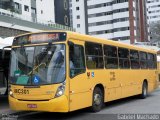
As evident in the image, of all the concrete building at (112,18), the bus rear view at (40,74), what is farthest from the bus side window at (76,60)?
the concrete building at (112,18)

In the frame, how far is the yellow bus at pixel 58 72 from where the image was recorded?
1141cm

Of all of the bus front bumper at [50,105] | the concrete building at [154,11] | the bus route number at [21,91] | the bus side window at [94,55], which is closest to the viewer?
the bus front bumper at [50,105]

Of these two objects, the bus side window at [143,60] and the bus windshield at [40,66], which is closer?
the bus windshield at [40,66]

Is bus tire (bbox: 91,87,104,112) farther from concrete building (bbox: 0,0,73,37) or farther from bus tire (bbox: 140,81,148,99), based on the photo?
concrete building (bbox: 0,0,73,37)

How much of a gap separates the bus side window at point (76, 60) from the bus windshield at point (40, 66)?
0.40 meters

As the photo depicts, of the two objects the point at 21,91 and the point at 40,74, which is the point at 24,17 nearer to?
the point at 21,91

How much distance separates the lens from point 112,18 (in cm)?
9694

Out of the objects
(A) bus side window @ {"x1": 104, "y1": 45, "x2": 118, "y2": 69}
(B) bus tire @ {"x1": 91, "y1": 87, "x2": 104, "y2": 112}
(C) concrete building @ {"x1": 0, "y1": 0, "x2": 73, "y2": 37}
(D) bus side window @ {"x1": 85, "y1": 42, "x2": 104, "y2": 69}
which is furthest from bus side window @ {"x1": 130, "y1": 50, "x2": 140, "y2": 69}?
(C) concrete building @ {"x1": 0, "y1": 0, "x2": 73, "y2": 37}

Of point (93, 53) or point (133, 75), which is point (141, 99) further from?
point (93, 53)

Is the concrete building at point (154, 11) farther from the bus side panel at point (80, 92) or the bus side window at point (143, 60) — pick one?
the bus side panel at point (80, 92)

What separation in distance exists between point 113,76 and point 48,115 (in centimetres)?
353

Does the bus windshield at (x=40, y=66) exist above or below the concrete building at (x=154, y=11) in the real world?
below

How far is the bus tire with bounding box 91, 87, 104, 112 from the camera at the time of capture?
44.5 feet

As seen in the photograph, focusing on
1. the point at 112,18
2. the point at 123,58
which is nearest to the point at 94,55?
the point at 123,58
